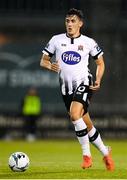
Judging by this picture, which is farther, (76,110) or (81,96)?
(81,96)

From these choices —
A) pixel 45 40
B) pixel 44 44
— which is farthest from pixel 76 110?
pixel 45 40

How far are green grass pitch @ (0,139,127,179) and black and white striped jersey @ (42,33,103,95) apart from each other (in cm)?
133

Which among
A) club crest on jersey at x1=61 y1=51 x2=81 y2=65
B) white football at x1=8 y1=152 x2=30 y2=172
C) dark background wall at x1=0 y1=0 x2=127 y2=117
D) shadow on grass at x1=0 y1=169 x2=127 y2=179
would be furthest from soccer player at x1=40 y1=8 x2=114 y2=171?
dark background wall at x1=0 y1=0 x2=127 y2=117

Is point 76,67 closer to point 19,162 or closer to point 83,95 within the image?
point 83,95

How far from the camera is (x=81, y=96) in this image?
13.6m

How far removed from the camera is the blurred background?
101ft

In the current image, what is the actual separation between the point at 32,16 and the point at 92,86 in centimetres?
1894

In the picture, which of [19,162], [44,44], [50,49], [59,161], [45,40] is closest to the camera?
[19,162]

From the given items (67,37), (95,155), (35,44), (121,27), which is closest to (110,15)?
(121,27)

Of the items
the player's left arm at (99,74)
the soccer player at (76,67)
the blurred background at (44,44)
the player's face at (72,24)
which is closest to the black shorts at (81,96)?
the soccer player at (76,67)

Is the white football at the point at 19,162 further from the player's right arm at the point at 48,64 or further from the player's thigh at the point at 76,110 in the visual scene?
the player's right arm at the point at 48,64

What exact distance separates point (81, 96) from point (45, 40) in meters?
18.6

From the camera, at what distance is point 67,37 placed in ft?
45.7

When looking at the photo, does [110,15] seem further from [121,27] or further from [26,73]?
[26,73]
